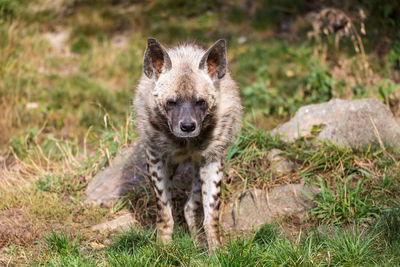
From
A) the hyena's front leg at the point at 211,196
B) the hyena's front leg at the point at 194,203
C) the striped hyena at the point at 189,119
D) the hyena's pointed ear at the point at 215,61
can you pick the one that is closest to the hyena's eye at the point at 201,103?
the striped hyena at the point at 189,119

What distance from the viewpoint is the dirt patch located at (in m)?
4.74

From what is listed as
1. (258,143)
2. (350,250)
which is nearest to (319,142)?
(258,143)

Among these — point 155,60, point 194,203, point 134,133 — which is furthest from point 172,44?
point 155,60

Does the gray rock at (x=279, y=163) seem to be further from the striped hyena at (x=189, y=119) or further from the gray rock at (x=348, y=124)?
the striped hyena at (x=189, y=119)

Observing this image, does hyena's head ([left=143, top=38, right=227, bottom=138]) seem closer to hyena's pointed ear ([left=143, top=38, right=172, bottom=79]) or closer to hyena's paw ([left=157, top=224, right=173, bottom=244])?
hyena's pointed ear ([left=143, top=38, right=172, bottom=79])

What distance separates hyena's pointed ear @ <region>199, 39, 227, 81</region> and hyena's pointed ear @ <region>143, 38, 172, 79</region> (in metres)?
0.31

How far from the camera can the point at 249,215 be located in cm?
520

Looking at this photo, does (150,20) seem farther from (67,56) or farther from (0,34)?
(0,34)

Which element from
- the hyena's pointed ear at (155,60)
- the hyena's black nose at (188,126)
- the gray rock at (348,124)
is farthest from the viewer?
the gray rock at (348,124)

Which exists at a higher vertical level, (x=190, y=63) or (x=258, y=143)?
(x=190, y=63)

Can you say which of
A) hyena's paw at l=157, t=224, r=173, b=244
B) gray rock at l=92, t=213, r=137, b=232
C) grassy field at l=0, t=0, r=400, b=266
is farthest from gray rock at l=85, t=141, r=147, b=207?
hyena's paw at l=157, t=224, r=173, b=244

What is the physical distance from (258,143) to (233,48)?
4.06 meters

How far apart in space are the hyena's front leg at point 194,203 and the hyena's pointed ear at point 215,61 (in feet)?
3.61

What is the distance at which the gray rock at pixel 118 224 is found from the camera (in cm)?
505
